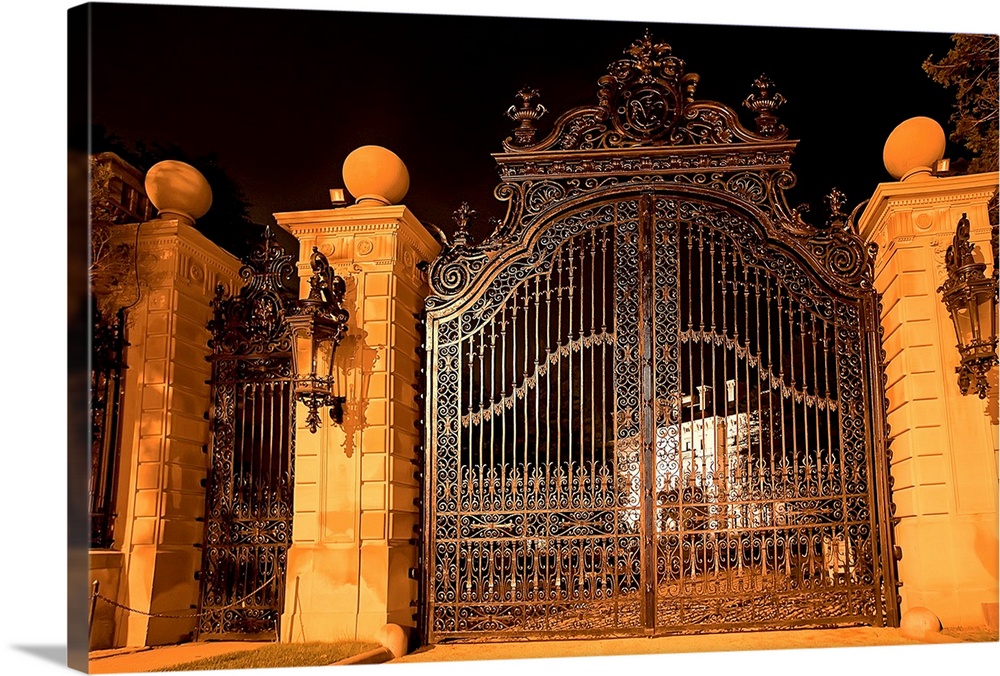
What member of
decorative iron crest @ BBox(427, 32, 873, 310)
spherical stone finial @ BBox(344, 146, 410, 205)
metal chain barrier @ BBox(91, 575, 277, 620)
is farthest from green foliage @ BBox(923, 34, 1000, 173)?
metal chain barrier @ BBox(91, 575, 277, 620)

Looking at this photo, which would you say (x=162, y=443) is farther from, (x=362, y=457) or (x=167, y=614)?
(x=362, y=457)

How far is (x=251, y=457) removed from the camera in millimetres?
5207

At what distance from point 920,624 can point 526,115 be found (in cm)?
310

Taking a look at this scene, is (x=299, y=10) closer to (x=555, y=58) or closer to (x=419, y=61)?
(x=419, y=61)

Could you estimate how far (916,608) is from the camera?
5.05 m

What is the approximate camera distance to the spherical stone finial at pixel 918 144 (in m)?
5.33

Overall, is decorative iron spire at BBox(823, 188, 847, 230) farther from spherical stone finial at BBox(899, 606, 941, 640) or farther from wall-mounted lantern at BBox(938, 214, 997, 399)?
spherical stone finial at BBox(899, 606, 941, 640)

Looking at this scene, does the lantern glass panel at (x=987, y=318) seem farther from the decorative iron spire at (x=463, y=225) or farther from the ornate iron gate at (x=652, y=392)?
the decorative iron spire at (x=463, y=225)

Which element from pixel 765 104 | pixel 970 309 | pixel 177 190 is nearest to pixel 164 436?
pixel 177 190

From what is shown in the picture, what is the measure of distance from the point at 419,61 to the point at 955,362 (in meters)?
3.00

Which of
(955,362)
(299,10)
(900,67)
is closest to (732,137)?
(900,67)

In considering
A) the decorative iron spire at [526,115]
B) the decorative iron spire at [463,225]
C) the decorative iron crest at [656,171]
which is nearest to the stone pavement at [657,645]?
the decorative iron crest at [656,171]

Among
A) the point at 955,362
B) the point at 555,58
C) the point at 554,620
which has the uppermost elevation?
the point at 555,58

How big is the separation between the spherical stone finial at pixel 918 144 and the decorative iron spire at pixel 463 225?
2.19 m
